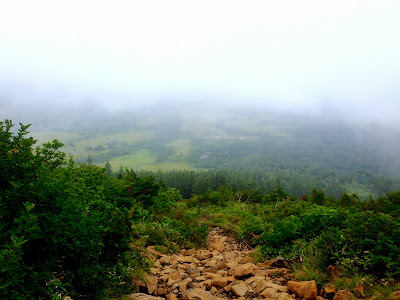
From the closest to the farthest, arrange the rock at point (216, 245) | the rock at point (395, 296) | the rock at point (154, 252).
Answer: the rock at point (395, 296) < the rock at point (154, 252) < the rock at point (216, 245)

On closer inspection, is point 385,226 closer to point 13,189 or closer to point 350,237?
point 350,237

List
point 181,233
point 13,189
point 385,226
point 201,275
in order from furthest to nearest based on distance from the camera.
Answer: point 181,233 → point 201,275 → point 385,226 → point 13,189

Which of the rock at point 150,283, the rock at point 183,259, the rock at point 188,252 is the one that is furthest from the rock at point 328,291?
the rock at point 188,252

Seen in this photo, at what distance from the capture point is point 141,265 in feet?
19.4

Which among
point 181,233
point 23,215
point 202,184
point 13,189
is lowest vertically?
point 202,184

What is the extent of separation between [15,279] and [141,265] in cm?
400

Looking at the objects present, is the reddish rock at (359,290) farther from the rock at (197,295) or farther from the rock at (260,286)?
the rock at (197,295)

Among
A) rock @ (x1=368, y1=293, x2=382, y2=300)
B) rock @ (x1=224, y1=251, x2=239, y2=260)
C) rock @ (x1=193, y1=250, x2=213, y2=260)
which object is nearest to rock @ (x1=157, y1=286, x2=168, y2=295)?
rock @ (x1=193, y1=250, x2=213, y2=260)

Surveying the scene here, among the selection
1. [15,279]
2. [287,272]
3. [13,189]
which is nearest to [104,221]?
[13,189]

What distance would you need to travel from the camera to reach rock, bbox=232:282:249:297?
16.7ft

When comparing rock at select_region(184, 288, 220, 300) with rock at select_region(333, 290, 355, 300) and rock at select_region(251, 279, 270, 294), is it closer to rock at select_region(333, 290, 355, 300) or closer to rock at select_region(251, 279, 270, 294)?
rock at select_region(251, 279, 270, 294)

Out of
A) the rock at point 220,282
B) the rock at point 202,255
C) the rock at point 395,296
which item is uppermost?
the rock at point 395,296

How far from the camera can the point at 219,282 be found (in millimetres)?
5582

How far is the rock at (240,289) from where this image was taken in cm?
510
